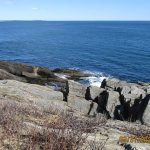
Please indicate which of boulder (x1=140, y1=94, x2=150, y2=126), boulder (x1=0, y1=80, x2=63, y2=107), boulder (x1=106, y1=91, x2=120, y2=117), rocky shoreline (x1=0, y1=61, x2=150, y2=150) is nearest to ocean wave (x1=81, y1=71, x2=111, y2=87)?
rocky shoreline (x1=0, y1=61, x2=150, y2=150)

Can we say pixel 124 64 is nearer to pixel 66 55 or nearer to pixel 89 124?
pixel 66 55

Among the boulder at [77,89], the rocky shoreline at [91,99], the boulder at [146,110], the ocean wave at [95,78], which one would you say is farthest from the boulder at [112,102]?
the ocean wave at [95,78]

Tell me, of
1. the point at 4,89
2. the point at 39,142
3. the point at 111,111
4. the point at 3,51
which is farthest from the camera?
the point at 3,51

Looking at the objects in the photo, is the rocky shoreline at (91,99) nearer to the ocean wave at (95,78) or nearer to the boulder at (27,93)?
the boulder at (27,93)

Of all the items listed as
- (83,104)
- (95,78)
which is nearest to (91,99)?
(83,104)

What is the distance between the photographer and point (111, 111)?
26.2 meters

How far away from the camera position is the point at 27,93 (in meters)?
22.5

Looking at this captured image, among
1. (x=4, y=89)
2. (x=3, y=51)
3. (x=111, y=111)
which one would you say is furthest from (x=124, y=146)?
(x=3, y=51)

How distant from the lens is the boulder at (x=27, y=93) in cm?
1998

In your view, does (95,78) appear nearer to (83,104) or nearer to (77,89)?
(77,89)

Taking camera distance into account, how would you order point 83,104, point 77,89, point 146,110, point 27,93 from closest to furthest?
point 146,110 → point 27,93 → point 83,104 → point 77,89

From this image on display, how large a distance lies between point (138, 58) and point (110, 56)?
270 inches

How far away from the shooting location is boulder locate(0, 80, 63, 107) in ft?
65.5

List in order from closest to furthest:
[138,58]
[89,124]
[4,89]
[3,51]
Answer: [89,124], [4,89], [138,58], [3,51]
